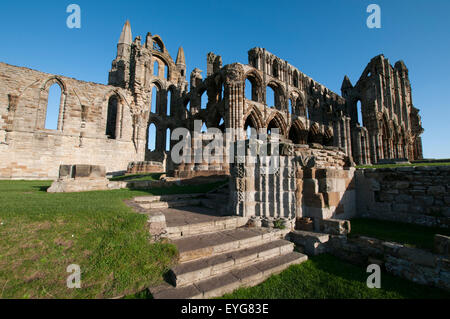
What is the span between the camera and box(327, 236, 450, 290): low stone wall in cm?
285

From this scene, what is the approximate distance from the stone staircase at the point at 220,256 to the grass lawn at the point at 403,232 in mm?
1697

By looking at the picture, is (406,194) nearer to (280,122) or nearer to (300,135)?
(280,122)

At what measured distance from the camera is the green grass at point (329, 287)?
2.60m

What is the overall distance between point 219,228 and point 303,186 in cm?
241

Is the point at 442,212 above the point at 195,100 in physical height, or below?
below

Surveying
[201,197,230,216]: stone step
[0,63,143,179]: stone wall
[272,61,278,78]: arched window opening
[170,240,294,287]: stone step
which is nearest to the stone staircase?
[170,240,294,287]: stone step

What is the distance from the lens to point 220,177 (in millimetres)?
9539

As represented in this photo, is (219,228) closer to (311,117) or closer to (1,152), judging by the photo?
(1,152)

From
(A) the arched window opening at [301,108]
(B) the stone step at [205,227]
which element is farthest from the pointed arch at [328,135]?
(B) the stone step at [205,227]

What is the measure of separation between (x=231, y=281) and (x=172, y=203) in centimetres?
410

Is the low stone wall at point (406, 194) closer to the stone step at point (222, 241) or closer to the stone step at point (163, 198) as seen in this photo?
the stone step at point (222, 241)

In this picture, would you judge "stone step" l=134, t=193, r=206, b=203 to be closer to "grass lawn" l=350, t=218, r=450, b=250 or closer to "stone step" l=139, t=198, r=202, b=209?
"stone step" l=139, t=198, r=202, b=209

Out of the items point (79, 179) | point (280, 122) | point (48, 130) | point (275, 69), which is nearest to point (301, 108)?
point (280, 122)

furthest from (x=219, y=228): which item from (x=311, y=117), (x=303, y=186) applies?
(x=311, y=117)
